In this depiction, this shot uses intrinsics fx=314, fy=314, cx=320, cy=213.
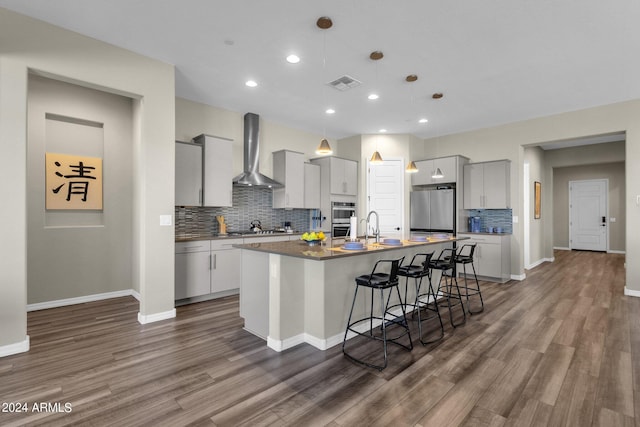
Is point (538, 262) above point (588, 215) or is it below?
below

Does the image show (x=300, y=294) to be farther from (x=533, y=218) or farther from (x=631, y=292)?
(x=533, y=218)

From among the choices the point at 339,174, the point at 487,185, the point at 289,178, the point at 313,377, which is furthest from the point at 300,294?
the point at 487,185

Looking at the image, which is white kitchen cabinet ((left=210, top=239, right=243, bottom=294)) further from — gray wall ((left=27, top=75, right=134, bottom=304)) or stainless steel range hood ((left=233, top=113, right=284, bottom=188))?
gray wall ((left=27, top=75, right=134, bottom=304))

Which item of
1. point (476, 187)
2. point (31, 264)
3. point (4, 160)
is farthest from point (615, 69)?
point (31, 264)

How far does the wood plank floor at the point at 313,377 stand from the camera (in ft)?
6.29

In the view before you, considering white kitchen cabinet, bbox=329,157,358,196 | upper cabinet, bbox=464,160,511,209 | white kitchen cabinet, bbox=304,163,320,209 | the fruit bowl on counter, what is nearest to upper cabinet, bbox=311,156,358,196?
white kitchen cabinet, bbox=329,157,358,196

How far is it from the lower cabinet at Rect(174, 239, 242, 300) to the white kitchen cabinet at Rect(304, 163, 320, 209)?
5.93ft

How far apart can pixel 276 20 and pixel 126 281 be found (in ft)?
13.6

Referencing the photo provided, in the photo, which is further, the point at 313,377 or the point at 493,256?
the point at 493,256

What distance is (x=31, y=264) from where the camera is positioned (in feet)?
12.8

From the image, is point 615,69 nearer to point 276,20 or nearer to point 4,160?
point 276,20

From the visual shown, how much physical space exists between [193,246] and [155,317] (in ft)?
3.37

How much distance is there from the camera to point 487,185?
602 centimetres


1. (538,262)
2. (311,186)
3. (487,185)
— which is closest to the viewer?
(487,185)
